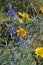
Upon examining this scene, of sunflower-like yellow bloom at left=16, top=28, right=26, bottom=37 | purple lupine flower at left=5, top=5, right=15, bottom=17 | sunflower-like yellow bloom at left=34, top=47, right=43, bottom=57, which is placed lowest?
sunflower-like yellow bloom at left=34, top=47, right=43, bottom=57

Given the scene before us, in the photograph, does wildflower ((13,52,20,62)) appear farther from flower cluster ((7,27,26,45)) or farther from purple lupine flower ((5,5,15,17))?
purple lupine flower ((5,5,15,17))

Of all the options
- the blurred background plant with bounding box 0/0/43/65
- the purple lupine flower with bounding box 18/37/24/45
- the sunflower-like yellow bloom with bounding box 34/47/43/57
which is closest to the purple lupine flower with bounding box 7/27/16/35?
the blurred background plant with bounding box 0/0/43/65

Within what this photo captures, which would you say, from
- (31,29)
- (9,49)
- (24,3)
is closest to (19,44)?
(9,49)

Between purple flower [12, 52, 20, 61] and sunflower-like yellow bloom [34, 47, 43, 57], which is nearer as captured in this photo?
purple flower [12, 52, 20, 61]

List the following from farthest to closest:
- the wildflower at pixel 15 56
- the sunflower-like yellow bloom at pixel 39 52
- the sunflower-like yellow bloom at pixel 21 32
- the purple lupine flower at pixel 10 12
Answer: the purple lupine flower at pixel 10 12 → the sunflower-like yellow bloom at pixel 21 32 → the sunflower-like yellow bloom at pixel 39 52 → the wildflower at pixel 15 56

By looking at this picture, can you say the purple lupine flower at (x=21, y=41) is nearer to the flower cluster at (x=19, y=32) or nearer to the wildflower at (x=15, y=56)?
the flower cluster at (x=19, y=32)

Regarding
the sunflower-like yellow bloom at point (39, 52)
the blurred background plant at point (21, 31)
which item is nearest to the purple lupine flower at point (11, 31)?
the blurred background plant at point (21, 31)

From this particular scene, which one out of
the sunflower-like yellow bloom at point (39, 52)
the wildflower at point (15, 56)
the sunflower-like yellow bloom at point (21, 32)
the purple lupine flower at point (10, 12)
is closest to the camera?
the wildflower at point (15, 56)

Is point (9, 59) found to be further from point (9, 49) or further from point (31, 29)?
point (31, 29)

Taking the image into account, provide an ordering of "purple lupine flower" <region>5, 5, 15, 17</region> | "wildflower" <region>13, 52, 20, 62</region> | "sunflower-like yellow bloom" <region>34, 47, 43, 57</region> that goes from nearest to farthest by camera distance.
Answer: "wildflower" <region>13, 52, 20, 62</region> → "sunflower-like yellow bloom" <region>34, 47, 43, 57</region> → "purple lupine flower" <region>5, 5, 15, 17</region>

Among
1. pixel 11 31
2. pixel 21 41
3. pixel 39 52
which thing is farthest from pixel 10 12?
pixel 39 52

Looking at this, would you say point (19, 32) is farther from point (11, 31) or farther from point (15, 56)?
point (15, 56)
